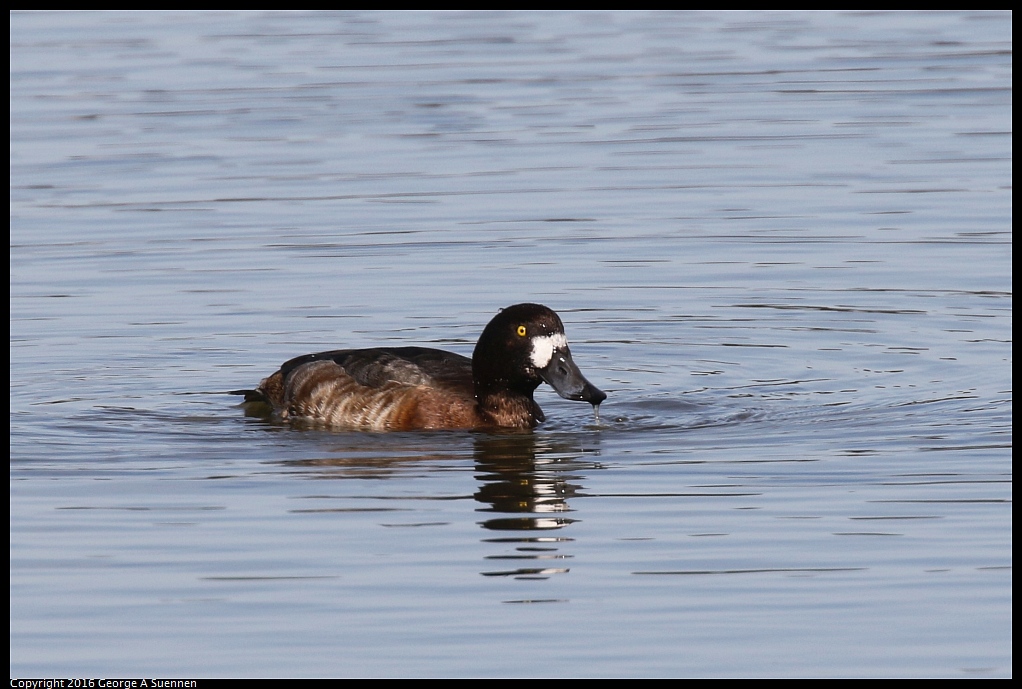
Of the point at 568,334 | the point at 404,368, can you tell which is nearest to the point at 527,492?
the point at 404,368

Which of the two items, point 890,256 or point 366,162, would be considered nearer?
point 890,256

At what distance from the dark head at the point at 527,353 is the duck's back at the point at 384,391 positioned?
0.90 ft

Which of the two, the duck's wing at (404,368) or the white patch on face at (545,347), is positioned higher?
the white patch on face at (545,347)

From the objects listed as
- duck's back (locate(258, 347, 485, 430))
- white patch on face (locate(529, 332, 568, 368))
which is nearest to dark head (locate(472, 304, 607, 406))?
white patch on face (locate(529, 332, 568, 368))

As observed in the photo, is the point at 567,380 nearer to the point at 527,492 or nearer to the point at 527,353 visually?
the point at 527,353

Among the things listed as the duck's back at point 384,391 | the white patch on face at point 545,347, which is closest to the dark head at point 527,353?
the white patch on face at point 545,347

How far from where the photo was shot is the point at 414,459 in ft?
34.5

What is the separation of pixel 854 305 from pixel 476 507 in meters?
5.54

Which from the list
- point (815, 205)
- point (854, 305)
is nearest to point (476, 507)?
point (854, 305)

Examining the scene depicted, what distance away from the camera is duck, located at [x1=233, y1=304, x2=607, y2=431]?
1102 centimetres

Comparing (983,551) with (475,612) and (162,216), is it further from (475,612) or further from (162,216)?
(162,216)

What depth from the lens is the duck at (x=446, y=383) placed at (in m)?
11.0

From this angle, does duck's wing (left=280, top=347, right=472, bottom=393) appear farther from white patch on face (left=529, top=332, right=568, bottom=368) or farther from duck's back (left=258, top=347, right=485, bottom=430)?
white patch on face (left=529, top=332, right=568, bottom=368)

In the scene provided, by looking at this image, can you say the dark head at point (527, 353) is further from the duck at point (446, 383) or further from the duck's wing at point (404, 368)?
the duck's wing at point (404, 368)
